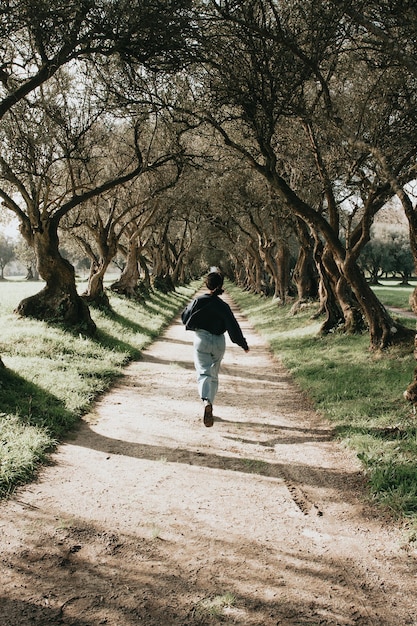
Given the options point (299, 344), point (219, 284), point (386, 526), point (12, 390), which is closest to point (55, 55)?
point (219, 284)

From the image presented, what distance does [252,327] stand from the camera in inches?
810

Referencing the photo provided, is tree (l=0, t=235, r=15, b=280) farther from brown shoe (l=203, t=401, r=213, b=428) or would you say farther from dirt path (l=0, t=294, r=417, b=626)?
brown shoe (l=203, t=401, r=213, b=428)

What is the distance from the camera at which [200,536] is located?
3990 mm

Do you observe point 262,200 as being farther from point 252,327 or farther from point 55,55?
point 55,55

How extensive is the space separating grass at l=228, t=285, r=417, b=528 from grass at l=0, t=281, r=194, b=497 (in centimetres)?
380

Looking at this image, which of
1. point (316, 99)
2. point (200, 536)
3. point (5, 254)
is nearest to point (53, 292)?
point (316, 99)

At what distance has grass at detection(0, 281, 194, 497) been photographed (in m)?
5.51

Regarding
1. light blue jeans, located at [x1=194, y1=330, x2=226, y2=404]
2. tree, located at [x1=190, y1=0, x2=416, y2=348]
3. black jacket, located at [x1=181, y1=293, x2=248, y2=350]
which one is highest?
tree, located at [x1=190, y1=0, x2=416, y2=348]

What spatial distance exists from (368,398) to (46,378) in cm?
566

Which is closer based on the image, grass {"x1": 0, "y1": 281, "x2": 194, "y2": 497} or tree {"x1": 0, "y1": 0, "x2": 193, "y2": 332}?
grass {"x1": 0, "y1": 281, "x2": 194, "y2": 497}

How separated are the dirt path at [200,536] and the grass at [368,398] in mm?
270

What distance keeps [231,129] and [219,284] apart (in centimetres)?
846

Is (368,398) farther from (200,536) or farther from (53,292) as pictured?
(53,292)

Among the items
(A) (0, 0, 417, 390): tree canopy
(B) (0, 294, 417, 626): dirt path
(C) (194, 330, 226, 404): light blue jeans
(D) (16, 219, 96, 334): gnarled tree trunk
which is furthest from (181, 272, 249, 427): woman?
(D) (16, 219, 96, 334): gnarled tree trunk
